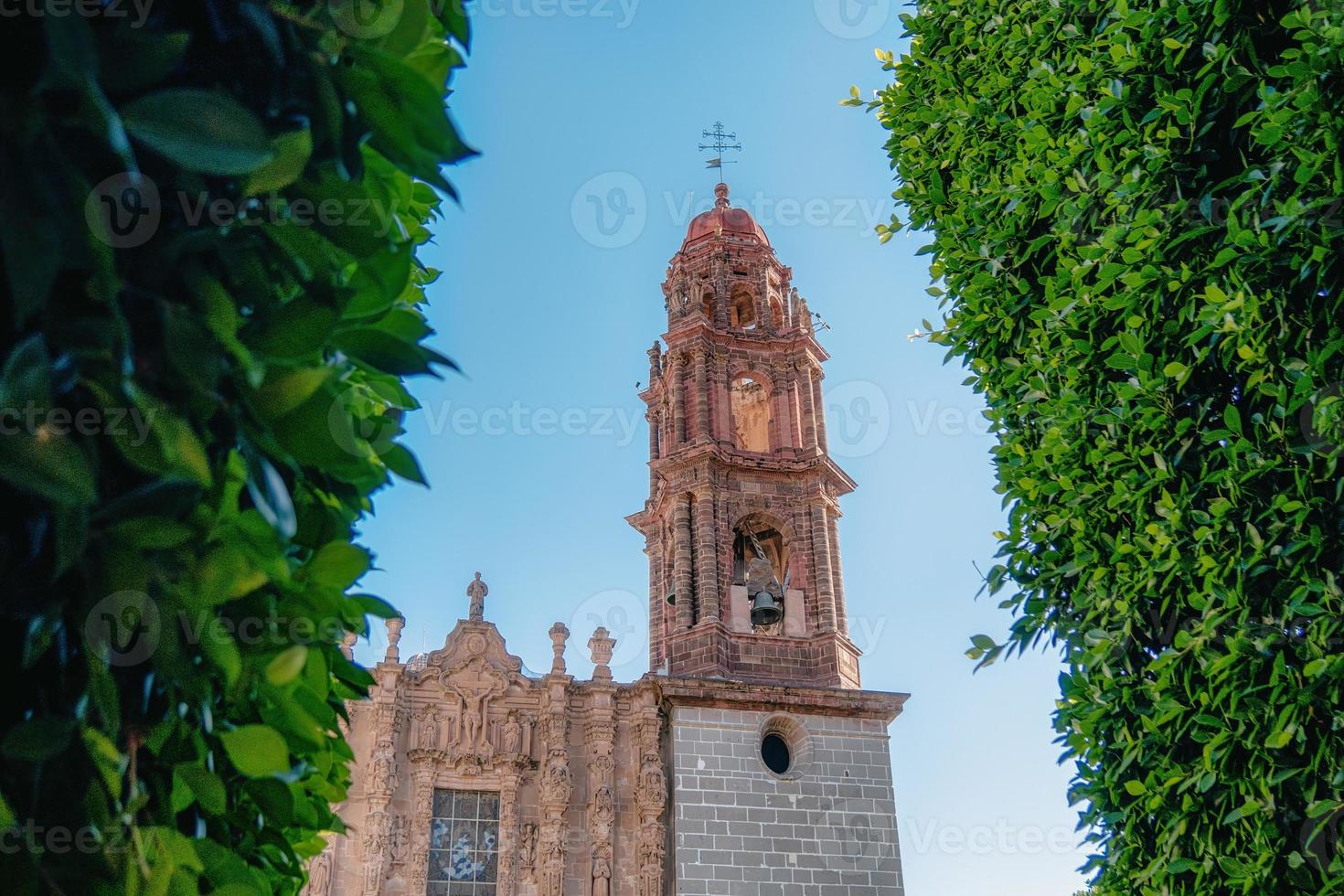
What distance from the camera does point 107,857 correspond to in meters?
1.49

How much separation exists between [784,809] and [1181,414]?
43.6 feet

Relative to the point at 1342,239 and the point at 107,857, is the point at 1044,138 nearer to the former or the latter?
the point at 1342,239

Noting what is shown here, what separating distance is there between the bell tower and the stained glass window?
3458 millimetres

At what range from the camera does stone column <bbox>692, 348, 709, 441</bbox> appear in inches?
789

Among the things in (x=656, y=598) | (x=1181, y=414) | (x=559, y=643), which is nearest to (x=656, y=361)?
(x=656, y=598)

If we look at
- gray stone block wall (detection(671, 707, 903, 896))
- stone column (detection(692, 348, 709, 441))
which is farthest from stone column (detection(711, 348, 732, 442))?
gray stone block wall (detection(671, 707, 903, 896))

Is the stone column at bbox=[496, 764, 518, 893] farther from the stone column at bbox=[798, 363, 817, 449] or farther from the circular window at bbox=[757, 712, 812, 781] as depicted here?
the stone column at bbox=[798, 363, 817, 449]

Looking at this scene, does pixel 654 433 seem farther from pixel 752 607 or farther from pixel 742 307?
pixel 752 607

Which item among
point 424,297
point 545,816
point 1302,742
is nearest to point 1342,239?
point 1302,742

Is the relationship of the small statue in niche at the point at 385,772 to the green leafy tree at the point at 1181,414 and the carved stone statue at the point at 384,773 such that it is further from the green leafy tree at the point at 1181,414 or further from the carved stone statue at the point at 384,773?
the green leafy tree at the point at 1181,414

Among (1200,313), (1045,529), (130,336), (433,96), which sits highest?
(1200,313)

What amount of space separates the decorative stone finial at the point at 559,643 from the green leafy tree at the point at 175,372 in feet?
54.6

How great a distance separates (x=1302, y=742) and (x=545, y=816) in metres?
14.1

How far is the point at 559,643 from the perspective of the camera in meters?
18.4
